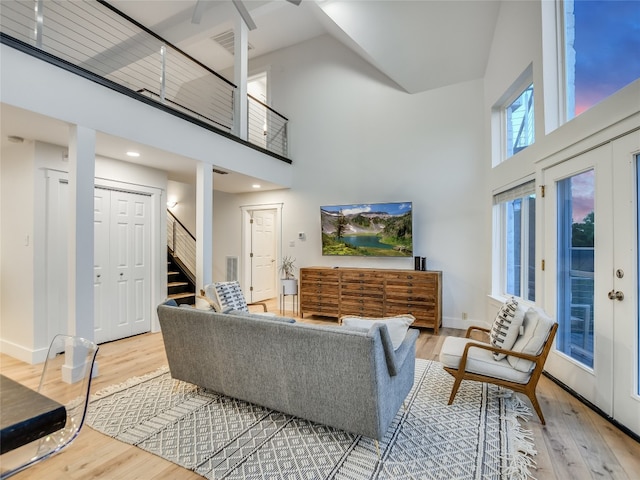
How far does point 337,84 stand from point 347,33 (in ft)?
3.84

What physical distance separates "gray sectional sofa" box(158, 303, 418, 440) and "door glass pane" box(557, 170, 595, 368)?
5.28 ft

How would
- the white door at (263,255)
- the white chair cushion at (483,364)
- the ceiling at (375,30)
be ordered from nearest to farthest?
the white chair cushion at (483,364)
the ceiling at (375,30)
the white door at (263,255)

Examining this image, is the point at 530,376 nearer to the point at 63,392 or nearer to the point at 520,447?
the point at 520,447

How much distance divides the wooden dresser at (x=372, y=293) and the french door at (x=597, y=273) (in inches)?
65.9

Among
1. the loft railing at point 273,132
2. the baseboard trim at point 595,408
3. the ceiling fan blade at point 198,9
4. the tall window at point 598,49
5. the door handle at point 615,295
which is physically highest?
the loft railing at point 273,132

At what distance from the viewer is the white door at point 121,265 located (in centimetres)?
412

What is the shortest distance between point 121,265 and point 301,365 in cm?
356

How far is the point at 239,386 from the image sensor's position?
2.34 metres

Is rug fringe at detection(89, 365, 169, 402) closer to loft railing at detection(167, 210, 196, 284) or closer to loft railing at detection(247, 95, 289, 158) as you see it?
loft railing at detection(167, 210, 196, 284)

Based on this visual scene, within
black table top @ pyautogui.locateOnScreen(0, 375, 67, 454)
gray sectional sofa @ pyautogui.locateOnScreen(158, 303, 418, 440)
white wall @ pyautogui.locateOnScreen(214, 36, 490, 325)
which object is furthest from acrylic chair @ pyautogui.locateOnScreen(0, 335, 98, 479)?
white wall @ pyautogui.locateOnScreen(214, 36, 490, 325)

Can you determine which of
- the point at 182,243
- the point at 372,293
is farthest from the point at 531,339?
the point at 182,243

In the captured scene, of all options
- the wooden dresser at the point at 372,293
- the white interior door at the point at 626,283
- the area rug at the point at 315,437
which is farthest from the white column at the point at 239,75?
the white interior door at the point at 626,283

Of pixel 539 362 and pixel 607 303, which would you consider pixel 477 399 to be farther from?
pixel 607 303

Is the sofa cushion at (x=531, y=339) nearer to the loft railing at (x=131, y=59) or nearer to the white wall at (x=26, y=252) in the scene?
the loft railing at (x=131, y=59)
